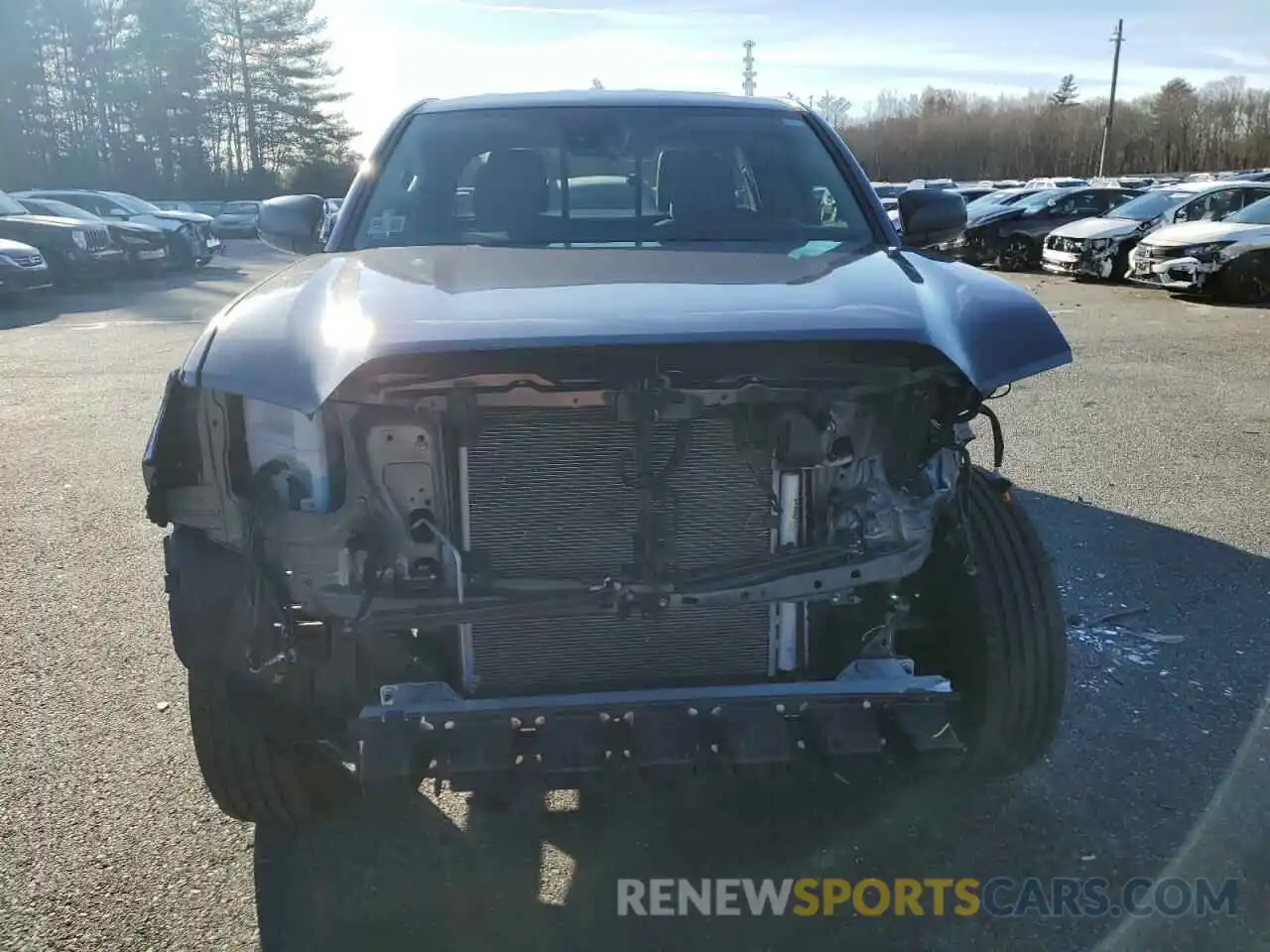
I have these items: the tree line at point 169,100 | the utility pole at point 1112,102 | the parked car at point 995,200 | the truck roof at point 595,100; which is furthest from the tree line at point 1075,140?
the truck roof at point 595,100

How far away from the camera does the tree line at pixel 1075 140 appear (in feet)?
203

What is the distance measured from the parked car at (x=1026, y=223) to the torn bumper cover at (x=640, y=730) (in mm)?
18400

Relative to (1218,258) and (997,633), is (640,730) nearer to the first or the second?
(997,633)

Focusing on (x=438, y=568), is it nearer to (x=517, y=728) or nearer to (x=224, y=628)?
(x=517, y=728)

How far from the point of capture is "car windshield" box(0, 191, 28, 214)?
16656 millimetres

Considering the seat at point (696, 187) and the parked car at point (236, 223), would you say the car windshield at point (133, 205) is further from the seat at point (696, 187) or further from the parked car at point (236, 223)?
the seat at point (696, 187)

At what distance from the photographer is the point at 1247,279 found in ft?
43.9

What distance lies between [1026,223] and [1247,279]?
644cm

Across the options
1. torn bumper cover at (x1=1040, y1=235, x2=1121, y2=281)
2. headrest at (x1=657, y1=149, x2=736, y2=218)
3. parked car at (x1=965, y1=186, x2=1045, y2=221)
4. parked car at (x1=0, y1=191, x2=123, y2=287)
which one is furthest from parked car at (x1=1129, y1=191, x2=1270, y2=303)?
parked car at (x1=0, y1=191, x2=123, y2=287)

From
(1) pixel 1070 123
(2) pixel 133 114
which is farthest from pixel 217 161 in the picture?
(1) pixel 1070 123

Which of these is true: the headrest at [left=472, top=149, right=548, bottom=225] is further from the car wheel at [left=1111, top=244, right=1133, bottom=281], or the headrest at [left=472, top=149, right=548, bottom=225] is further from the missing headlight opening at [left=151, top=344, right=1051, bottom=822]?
the car wheel at [left=1111, top=244, right=1133, bottom=281]

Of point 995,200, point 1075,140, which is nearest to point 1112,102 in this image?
point 1075,140

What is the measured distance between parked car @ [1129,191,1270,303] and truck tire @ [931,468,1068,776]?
12911mm

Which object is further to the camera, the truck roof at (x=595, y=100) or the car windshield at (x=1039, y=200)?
the car windshield at (x=1039, y=200)
